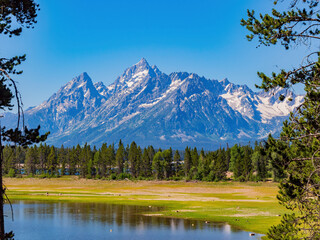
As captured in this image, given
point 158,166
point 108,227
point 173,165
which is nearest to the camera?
point 108,227

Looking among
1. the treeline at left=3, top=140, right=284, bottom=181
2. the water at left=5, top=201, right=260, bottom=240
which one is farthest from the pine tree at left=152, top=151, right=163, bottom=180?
the water at left=5, top=201, right=260, bottom=240

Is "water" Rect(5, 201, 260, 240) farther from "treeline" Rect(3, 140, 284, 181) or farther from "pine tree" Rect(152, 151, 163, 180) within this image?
"pine tree" Rect(152, 151, 163, 180)

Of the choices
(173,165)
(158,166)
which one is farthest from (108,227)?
(173,165)

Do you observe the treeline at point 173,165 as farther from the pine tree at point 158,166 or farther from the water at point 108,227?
the water at point 108,227

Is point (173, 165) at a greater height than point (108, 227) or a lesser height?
greater

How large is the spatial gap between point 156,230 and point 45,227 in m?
15.0

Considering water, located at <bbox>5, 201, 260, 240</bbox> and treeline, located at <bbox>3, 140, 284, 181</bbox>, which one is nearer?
water, located at <bbox>5, 201, 260, 240</bbox>

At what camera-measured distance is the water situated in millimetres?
43594

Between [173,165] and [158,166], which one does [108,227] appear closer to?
[158,166]

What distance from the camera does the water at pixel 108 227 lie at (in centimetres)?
4359

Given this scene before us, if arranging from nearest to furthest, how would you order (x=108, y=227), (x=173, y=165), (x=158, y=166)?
(x=108, y=227)
(x=158, y=166)
(x=173, y=165)

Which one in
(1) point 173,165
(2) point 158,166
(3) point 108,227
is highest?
(1) point 173,165

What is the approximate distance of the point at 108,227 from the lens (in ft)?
161

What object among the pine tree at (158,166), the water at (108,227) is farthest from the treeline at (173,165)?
the water at (108,227)
